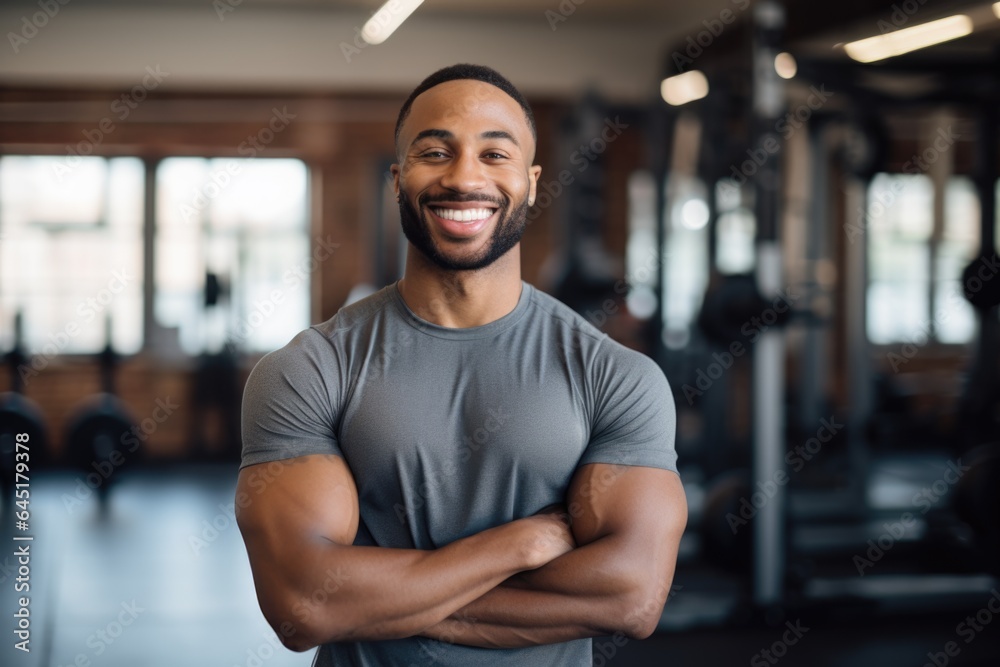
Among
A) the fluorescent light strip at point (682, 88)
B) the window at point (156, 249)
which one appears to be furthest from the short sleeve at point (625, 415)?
the window at point (156, 249)

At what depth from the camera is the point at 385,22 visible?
589 centimetres

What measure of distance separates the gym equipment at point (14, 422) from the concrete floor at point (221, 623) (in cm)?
64

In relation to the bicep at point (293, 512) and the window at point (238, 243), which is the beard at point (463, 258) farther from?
the window at point (238, 243)

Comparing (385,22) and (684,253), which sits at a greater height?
(385,22)

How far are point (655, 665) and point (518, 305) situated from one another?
6.76ft

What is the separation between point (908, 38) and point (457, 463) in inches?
177

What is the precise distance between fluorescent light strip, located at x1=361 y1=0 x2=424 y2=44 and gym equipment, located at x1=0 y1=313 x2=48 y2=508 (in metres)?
2.75

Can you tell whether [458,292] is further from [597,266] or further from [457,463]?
[597,266]

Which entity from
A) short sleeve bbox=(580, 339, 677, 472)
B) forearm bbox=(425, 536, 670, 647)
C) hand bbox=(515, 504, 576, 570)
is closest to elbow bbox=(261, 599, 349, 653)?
forearm bbox=(425, 536, 670, 647)

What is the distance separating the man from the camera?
39.4 inches

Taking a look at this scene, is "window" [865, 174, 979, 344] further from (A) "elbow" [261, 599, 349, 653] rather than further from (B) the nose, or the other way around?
(A) "elbow" [261, 599, 349, 653]

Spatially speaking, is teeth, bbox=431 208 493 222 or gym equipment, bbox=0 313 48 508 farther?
gym equipment, bbox=0 313 48 508

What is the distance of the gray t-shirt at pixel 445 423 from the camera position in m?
1.03

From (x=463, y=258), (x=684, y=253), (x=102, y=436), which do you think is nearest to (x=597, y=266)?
(x=684, y=253)
